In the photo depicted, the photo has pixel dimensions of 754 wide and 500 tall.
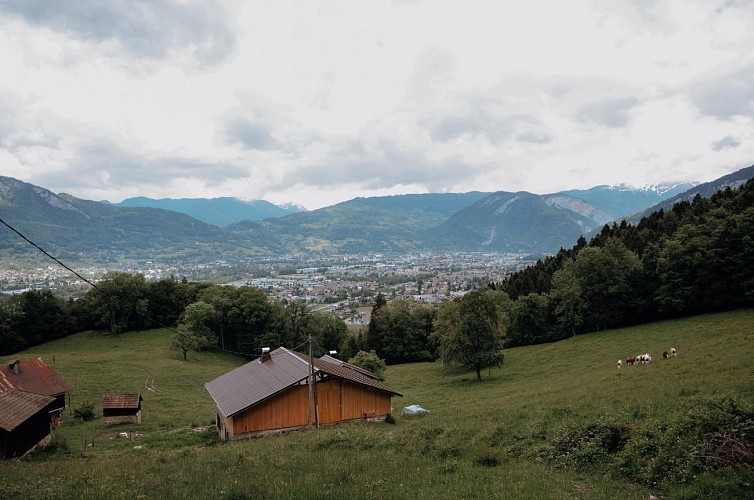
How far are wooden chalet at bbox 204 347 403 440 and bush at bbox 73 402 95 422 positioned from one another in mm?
10603

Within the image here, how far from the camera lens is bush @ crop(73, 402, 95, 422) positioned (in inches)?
1246

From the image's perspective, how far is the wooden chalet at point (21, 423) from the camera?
20.9m

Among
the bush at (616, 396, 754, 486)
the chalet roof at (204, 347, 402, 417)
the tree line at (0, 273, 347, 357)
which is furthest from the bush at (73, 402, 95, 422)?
the tree line at (0, 273, 347, 357)

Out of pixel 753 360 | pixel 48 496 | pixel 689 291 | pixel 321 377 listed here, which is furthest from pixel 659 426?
pixel 689 291

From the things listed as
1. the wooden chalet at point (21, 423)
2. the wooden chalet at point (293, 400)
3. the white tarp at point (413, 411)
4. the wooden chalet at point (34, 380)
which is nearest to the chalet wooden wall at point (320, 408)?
the wooden chalet at point (293, 400)

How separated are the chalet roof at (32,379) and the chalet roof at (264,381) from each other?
14.0 metres

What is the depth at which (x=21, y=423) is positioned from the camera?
21266mm

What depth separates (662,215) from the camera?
224ft

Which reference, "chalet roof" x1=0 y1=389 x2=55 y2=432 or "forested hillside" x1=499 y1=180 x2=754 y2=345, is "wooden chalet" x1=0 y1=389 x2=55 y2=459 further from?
"forested hillside" x1=499 y1=180 x2=754 y2=345

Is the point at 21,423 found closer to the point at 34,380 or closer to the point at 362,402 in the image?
the point at 34,380

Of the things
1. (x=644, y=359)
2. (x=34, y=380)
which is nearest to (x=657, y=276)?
(x=644, y=359)

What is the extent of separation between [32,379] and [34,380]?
0.20 metres

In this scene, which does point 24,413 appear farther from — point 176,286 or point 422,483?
point 176,286

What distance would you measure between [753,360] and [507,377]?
22.2 meters
